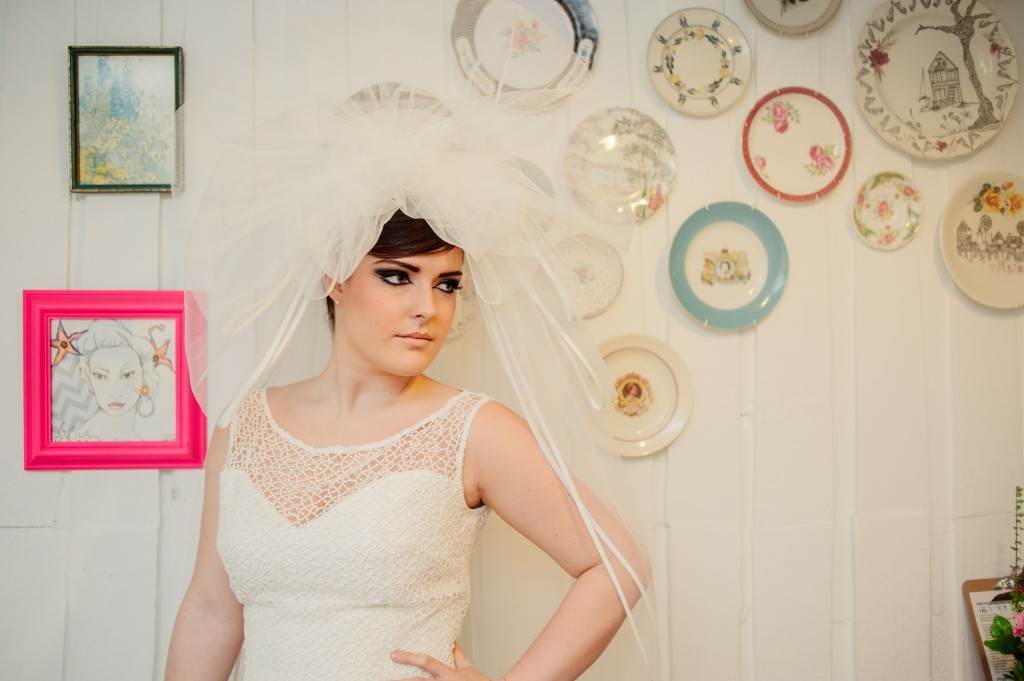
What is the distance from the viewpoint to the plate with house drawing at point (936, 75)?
5.46ft

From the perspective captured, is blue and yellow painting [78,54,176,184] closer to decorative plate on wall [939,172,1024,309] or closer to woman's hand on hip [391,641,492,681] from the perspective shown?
woman's hand on hip [391,641,492,681]

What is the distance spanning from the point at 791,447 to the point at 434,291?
0.92 m

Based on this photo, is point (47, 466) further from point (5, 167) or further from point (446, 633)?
point (446, 633)

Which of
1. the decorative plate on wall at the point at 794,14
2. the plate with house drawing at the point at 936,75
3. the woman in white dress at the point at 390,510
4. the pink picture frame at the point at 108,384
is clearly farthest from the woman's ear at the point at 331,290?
the plate with house drawing at the point at 936,75

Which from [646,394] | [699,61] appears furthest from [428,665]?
[699,61]

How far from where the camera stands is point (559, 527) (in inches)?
47.8

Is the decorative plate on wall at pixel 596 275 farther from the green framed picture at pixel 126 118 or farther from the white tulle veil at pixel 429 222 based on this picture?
the green framed picture at pixel 126 118

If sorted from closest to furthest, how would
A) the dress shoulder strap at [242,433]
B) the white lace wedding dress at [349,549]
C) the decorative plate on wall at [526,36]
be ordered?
the white lace wedding dress at [349,549] < the dress shoulder strap at [242,433] < the decorative plate on wall at [526,36]

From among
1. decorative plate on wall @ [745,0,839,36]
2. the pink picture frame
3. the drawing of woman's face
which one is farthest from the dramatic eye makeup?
decorative plate on wall @ [745,0,839,36]

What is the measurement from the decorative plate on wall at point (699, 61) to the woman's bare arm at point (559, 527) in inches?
33.4

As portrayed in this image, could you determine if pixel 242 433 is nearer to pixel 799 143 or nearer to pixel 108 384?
pixel 108 384

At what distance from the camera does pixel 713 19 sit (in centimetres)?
163

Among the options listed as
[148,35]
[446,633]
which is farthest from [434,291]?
[148,35]

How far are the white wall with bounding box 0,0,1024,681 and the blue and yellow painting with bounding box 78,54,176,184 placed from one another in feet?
0.18
